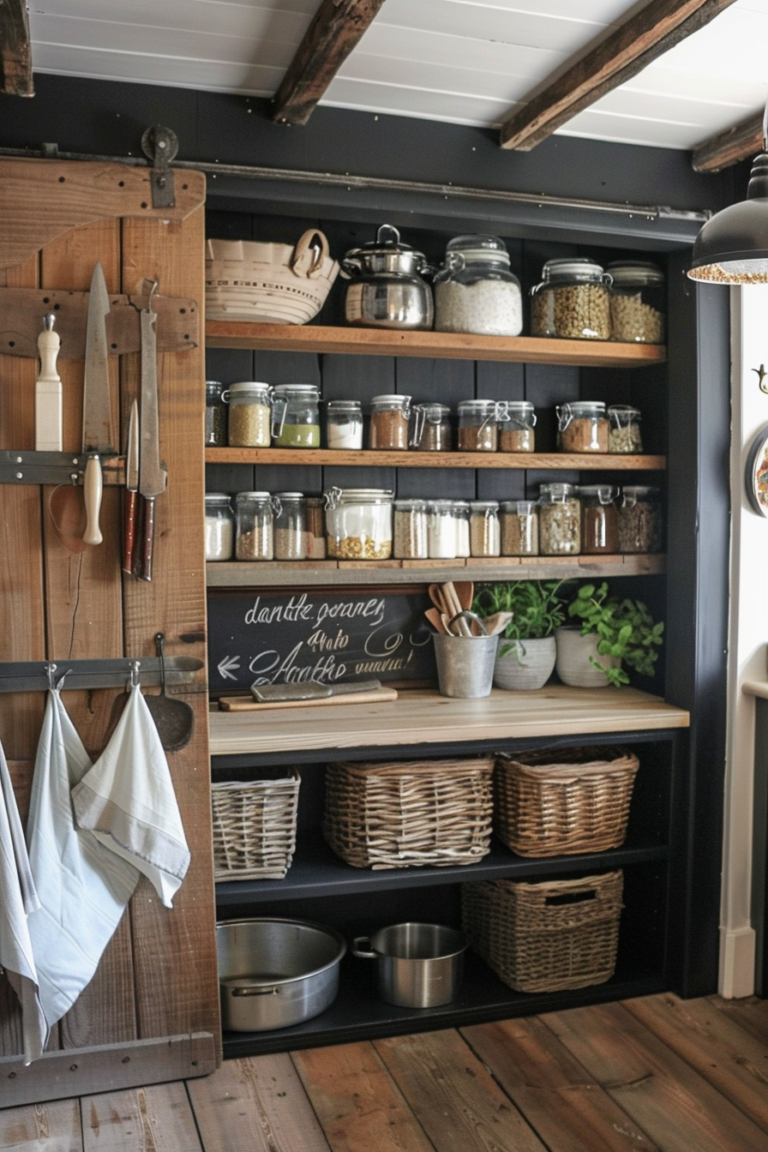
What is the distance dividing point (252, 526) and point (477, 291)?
0.84m

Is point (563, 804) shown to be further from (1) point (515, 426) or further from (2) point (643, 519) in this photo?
(1) point (515, 426)

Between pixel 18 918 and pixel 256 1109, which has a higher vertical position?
pixel 18 918

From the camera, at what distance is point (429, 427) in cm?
294

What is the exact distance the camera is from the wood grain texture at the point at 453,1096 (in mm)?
2285

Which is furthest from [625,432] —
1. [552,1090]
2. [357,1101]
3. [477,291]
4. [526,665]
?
[357,1101]

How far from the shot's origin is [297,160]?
98.3 inches

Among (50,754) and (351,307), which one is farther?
(351,307)

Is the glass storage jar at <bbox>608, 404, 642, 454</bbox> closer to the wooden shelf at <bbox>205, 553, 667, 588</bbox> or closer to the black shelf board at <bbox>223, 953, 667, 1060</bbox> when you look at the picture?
the wooden shelf at <bbox>205, 553, 667, 588</bbox>

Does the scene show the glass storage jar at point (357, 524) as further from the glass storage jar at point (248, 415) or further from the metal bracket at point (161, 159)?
the metal bracket at point (161, 159)

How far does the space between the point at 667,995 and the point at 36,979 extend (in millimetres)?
1682

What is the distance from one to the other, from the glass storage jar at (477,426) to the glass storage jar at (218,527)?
664mm

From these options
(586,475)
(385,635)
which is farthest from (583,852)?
(586,475)

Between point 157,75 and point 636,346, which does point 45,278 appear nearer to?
point 157,75

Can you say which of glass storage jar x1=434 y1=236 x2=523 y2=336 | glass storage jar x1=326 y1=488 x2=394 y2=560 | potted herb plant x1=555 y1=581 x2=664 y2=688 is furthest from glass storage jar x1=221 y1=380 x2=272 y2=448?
potted herb plant x1=555 y1=581 x2=664 y2=688
